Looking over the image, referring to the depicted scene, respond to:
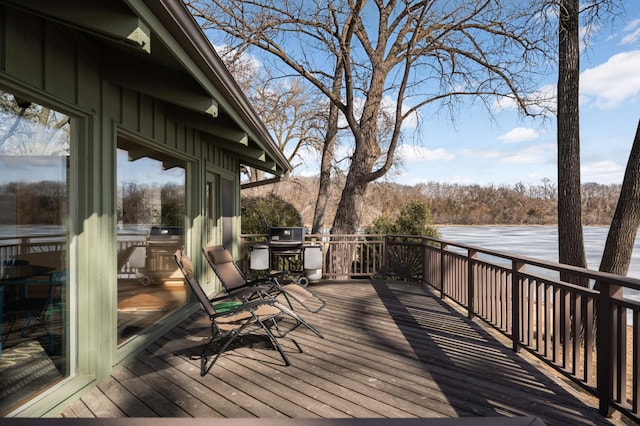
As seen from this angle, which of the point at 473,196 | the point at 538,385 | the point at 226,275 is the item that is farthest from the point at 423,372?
the point at 473,196

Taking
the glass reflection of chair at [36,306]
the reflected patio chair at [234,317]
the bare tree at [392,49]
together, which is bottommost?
the reflected patio chair at [234,317]

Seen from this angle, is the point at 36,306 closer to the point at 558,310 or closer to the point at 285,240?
the point at 558,310

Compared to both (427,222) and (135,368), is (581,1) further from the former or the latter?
(135,368)

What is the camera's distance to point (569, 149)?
5879 millimetres

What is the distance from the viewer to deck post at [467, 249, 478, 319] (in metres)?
4.41

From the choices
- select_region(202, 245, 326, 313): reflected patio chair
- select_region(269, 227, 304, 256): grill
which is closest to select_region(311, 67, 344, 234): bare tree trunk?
select_region(269, 227, 304, 256): grill

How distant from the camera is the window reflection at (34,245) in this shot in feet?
7.58

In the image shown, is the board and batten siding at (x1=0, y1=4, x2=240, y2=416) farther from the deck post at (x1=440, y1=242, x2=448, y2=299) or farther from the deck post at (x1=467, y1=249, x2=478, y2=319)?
the deck post at (x1=440, y1=242, x2=448, y2=299)

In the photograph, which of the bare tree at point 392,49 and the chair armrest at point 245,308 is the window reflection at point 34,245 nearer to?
the chair armrest at point 245,308

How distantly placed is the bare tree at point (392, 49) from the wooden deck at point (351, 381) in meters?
5.11

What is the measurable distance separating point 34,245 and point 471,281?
4.25m

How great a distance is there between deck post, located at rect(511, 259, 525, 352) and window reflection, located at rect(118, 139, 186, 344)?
347cm

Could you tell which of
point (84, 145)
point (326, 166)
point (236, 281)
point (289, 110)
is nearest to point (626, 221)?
point (236, 281)

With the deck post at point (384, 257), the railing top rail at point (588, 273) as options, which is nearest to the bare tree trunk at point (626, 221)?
the railing top rail at point (588, 273)
